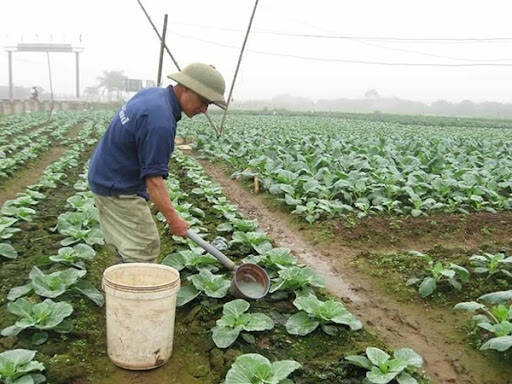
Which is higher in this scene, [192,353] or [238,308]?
[238,308]

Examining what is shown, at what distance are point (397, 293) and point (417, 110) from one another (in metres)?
92.6

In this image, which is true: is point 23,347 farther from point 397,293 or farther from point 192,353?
point 397,293

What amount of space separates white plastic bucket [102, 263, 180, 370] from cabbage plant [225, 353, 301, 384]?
1.76ft

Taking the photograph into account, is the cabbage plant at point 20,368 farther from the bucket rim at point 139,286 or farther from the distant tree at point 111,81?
the distant tree at point 111,81

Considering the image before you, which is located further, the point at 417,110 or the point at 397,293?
the point at 417,110

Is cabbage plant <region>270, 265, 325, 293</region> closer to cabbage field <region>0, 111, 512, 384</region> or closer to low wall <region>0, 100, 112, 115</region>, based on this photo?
cabbage field <region>0, 111, 512, 384</region>

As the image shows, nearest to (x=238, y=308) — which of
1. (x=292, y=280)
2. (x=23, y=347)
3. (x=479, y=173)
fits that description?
(x=292, y=280)

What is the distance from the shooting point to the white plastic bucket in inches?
123

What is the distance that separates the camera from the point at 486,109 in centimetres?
9331

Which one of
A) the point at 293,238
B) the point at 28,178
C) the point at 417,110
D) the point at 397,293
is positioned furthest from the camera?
the point at 417,110

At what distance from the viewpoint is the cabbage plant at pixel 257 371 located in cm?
294

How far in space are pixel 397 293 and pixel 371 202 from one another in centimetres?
308

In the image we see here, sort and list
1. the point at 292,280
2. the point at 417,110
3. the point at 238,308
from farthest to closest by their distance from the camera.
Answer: the point at 417,110 → the point at 292,280 → the point at 238,308

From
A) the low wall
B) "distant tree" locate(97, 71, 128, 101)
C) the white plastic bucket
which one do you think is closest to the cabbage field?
the white plastic bucket
